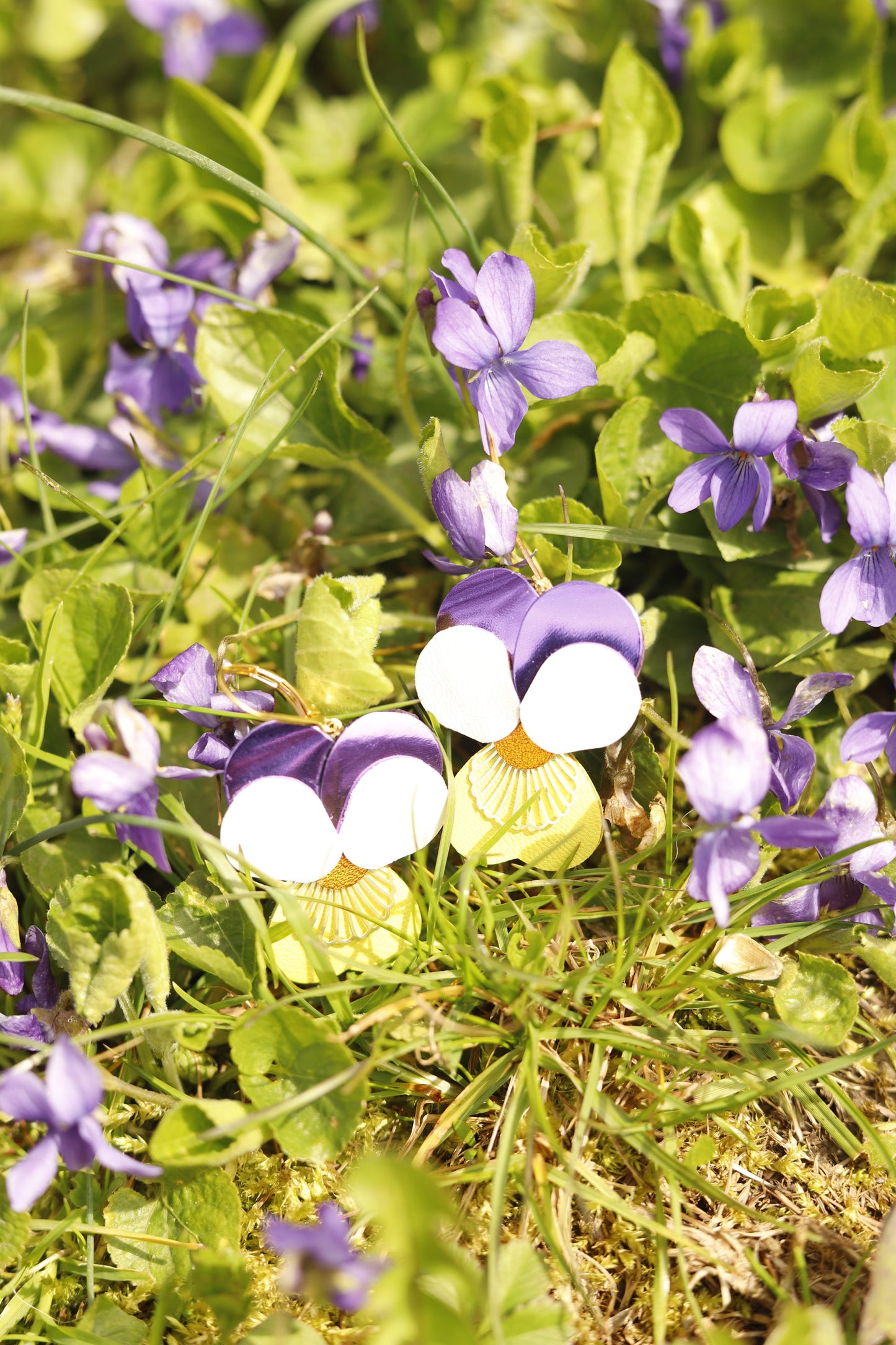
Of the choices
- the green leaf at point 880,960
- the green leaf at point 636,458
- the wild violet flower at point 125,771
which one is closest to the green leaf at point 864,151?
the green leaf at point 636,458

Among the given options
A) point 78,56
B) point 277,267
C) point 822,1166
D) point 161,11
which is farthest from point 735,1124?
point 78,56

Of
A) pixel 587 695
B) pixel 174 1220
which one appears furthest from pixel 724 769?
pixel 174 1220

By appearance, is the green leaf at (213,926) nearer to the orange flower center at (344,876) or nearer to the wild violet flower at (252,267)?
the orange flower center at (344,876)

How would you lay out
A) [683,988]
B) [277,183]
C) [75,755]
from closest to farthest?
[683,988], [75,755], [277,183]

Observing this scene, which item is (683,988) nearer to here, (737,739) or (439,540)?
(737,739)

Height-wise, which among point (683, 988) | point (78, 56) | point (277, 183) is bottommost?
point (683, 988)

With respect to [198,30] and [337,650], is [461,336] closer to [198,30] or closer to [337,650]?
[337,650]
